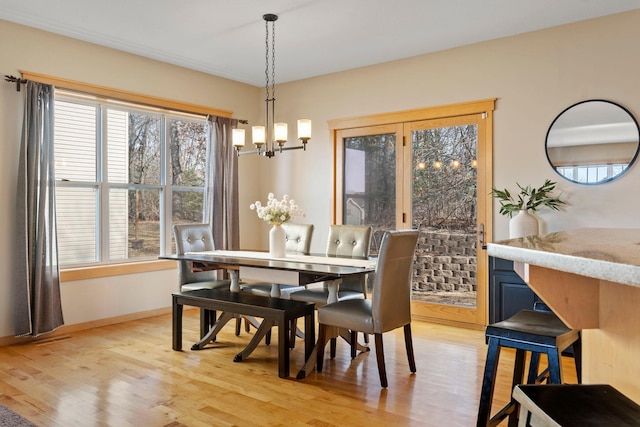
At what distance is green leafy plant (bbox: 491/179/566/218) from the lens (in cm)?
423

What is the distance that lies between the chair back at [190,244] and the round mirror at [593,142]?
10.8 ft

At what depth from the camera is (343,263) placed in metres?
3.69

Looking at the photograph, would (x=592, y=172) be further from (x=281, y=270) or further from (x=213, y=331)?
(x=213, y=331)

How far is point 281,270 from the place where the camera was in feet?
11.2

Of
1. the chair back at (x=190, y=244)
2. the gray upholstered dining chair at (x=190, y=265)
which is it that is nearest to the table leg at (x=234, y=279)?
the gray upholstered dining chair at (x=190, y=265)

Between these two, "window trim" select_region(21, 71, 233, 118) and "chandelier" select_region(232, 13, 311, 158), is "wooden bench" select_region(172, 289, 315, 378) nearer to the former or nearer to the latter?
"chandelier" select_region(232, 13, 311, 158)

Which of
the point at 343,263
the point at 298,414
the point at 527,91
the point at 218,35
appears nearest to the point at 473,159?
the point at 527,91

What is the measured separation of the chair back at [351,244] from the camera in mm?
4327

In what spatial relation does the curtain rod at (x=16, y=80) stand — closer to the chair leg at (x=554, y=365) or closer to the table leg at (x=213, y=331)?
the table leg at (x=213, y=331)

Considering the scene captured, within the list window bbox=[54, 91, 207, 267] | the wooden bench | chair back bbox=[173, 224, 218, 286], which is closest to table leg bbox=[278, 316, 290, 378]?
the wooden bench

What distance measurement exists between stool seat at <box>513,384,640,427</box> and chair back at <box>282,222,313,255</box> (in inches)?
138

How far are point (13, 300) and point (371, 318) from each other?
10.3 ft

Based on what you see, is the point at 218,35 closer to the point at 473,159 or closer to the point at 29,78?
the point at 29,78

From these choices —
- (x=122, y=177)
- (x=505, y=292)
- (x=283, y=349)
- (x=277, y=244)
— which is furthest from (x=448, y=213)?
(x=122, y=177)
